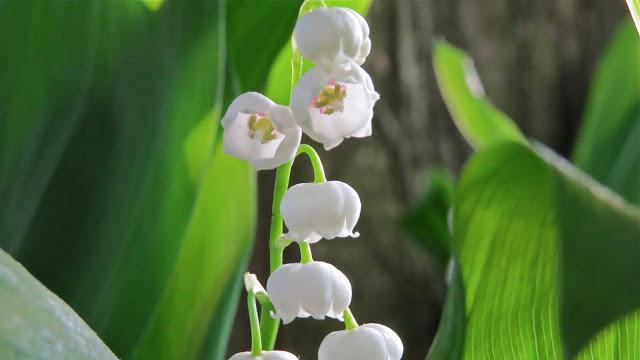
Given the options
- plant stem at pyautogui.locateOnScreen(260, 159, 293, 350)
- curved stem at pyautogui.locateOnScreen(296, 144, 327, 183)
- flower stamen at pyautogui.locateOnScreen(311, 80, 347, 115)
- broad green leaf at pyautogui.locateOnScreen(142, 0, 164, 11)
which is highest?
broad green leaf at pyautogui.locateOnScreen(142, 0, 164, 11)

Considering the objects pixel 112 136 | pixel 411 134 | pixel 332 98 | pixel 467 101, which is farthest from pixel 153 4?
pixel 411 134

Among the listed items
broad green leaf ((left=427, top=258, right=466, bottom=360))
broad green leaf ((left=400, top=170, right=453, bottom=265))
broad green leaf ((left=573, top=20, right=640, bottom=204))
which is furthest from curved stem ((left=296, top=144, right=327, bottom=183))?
broad green leaf ((left=400, top=170, right=453, bottom=265))

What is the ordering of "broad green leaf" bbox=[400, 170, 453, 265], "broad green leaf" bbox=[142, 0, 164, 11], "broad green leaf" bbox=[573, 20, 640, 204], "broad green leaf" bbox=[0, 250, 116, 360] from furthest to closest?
"broad green leaf" bbox=[400, 170, 453, 265], "broad green leaf" bbox=[573, 20, 640, 204], "broad green leaf" bbox=[142, 0, 164, 11], "broad green leaf" bbox=[0, 250, 116, 360]

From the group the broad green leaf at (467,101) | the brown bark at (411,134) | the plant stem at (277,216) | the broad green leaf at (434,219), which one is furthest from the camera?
the brown bark at (411,134)

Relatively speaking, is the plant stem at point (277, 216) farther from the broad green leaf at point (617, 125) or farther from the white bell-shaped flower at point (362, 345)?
the broad green leaf at point (617, 125)

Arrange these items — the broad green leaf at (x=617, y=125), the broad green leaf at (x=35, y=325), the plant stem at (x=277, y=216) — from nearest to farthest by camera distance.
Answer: the broad green leaf at (x=35, y=325), the plant stem at (x=277, y=216), the broad green leaf at (x=617, y=125)

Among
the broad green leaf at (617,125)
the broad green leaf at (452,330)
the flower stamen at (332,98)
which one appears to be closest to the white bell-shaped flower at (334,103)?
the flower stamen at (332,98)

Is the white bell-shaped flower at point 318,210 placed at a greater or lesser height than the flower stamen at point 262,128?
lesser

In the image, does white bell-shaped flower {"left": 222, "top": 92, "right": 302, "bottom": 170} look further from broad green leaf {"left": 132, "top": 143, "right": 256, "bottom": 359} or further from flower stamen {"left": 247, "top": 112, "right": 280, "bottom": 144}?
broad green leaf {"left": 132, "top": 143, "right": 256, "bottom": 359}

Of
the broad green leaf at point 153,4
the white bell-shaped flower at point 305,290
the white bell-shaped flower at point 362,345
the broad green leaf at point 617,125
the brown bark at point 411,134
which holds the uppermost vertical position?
the broad green leaf at point 153,4
